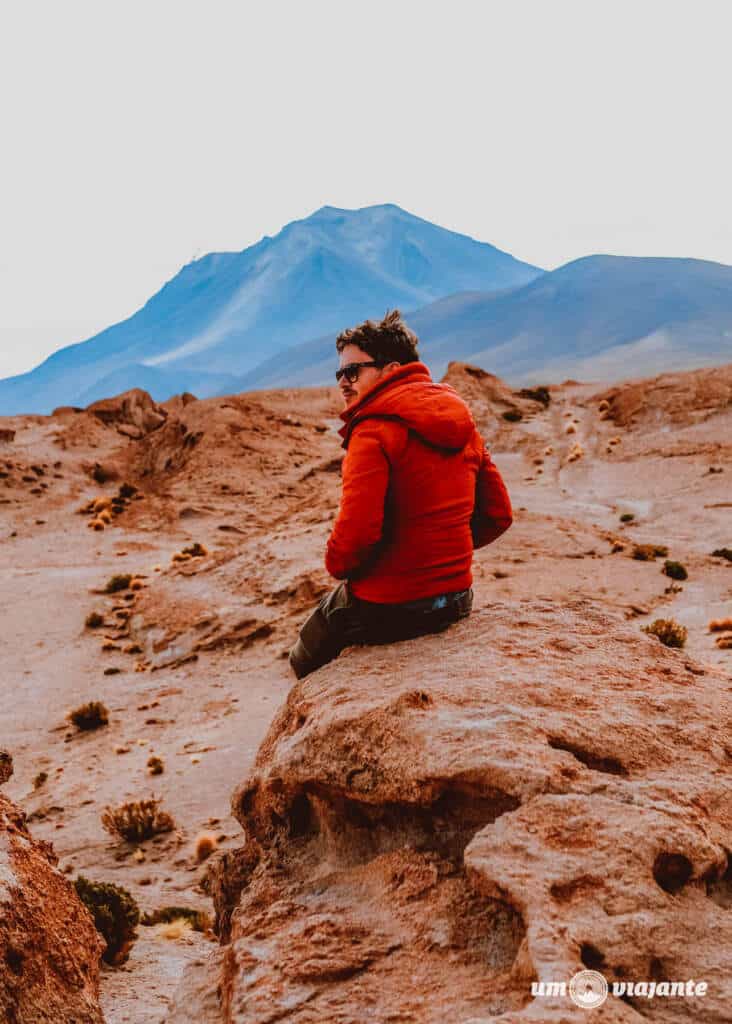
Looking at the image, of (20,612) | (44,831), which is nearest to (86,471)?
(20,612)

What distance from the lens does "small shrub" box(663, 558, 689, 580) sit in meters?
19.4

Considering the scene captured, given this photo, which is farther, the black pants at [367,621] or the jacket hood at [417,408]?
the black pants at [367,621]

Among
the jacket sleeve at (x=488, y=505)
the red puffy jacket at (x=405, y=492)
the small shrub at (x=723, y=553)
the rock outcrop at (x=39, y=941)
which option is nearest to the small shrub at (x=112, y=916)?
the rock outcrop at (x=39, y=941)

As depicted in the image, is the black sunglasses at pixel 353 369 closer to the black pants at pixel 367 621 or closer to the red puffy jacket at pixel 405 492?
the red puffy jacket at pixel 405 492

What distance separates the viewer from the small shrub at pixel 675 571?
63.5ft

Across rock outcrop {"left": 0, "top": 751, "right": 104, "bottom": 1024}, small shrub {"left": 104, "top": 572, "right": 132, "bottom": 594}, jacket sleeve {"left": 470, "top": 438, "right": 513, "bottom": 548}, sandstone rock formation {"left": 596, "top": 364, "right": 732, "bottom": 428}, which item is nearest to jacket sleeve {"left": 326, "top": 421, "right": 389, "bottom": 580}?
jacket sleeve {"left": 470, "top": 438, "right": 513, "bottom": 548}

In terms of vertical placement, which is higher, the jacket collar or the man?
the jacket collar

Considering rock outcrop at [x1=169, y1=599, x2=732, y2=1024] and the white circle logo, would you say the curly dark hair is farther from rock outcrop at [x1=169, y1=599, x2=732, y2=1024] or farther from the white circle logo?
the white circle logo

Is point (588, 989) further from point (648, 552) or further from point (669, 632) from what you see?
point (648, 552)

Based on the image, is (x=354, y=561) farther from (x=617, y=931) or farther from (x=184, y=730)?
(x=184, y=730)

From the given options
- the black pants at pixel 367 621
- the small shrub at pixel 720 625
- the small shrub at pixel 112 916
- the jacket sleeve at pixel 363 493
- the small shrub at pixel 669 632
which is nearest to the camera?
the jacket sleeve at pixel 363 493

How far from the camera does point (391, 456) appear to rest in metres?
5.05

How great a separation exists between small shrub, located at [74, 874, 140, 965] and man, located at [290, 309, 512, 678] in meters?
3.61

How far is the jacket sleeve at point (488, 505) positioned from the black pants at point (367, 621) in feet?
1.80
